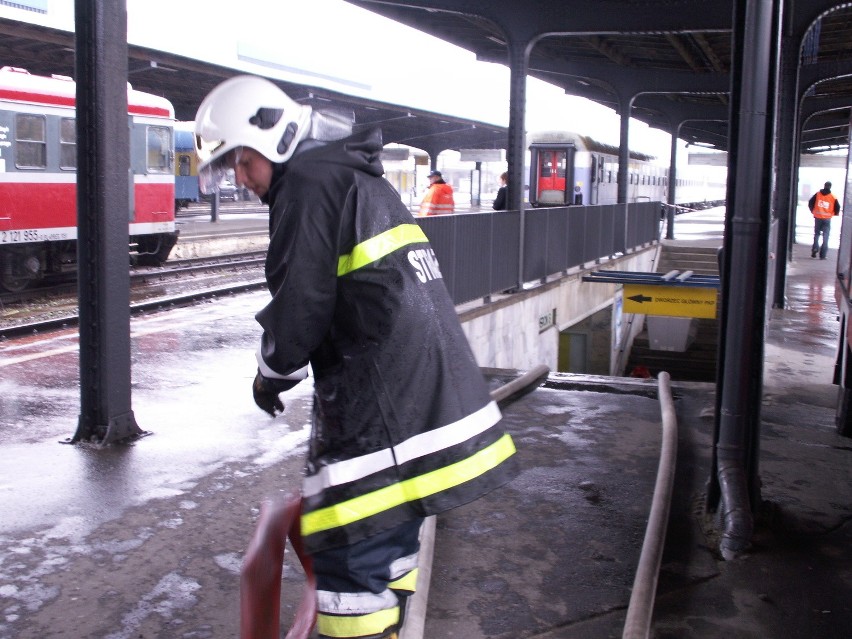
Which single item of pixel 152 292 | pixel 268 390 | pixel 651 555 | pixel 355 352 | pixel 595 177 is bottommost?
pixel 651 555

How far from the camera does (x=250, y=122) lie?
265 centimetres

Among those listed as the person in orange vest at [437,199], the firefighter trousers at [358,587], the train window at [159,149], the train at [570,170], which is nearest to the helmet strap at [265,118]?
the firefighter trousers at [358,587]

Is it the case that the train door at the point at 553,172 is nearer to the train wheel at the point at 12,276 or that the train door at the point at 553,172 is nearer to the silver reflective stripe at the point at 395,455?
the train wheel at the point at 12,276

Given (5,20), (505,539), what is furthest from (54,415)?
(5,20)

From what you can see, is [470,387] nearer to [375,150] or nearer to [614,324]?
[375,150]

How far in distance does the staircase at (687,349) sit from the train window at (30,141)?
1473 cm

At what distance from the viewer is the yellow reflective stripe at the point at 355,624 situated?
263cm

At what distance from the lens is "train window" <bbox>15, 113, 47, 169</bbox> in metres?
14.6

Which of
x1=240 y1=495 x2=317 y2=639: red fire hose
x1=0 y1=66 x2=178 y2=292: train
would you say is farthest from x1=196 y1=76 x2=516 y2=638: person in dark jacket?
x1=0 y1=66 x2=178 y2=292: train

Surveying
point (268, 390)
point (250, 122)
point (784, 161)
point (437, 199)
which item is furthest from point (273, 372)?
point (784, 161)

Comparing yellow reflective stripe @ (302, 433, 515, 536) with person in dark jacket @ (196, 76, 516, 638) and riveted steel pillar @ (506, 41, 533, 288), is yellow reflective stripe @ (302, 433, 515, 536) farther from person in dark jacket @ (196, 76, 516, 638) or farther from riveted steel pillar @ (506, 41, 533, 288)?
riveted steel pillar @ (506, 41, 533, 288)

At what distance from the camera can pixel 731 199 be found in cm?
496

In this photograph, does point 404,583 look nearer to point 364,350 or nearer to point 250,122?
point 364,350

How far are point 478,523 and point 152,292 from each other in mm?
10342
